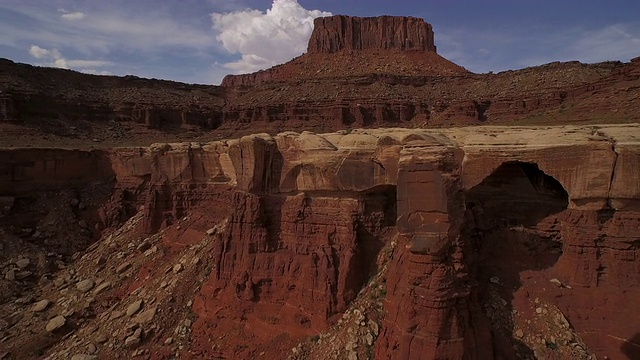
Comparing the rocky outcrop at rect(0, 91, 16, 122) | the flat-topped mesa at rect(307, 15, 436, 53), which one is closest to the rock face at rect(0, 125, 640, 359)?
the rocky outcrop at rect(0, 91, 16, 122)

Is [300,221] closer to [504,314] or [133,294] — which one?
[504,314]

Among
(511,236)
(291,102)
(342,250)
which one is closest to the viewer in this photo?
(511,236)

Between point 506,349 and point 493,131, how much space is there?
22.0ft

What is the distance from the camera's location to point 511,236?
14.1 metres

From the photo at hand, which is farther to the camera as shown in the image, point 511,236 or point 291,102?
point 291,102

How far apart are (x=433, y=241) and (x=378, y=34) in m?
111

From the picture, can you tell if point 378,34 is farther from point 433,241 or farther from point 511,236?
point 433,241

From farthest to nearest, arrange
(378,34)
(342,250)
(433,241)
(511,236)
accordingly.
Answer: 1. (378,34)
2. (342,250)
3. (511,236)
4. (433,241)

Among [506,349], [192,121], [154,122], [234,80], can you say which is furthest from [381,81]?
[506,349]

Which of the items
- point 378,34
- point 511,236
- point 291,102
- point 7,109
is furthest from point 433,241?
point 378,34

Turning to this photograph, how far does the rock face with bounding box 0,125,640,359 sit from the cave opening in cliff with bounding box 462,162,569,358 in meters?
0.04

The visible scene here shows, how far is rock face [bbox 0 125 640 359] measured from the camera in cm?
1187

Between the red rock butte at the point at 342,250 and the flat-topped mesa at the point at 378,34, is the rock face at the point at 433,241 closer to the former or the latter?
the red rock butte at the point at 342,250

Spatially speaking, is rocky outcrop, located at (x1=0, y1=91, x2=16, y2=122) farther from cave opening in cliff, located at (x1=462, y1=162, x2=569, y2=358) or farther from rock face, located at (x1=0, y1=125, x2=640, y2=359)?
cave opening in cliff, located at (x1=462, y1=162, x2=569, y2=358)
